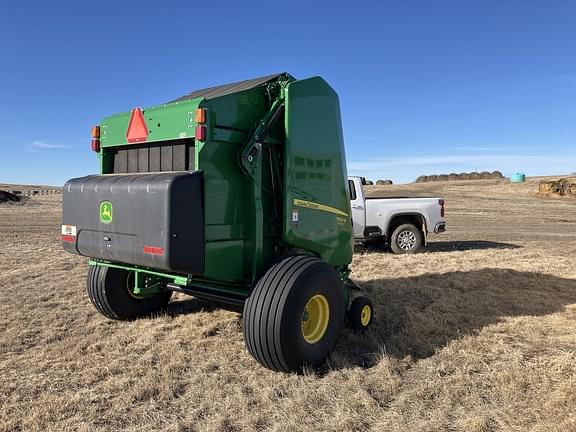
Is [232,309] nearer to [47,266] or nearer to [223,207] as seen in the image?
[223,207]

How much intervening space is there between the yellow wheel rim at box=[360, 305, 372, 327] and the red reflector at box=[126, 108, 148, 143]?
298cm

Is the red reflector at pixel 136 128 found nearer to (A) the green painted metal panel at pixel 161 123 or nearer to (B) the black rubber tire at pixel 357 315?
(A) the green painted metal panel at pixel 161 123

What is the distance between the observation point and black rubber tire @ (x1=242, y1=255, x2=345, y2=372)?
4141 mm

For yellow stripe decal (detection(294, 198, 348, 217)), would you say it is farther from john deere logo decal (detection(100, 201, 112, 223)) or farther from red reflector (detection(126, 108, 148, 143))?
john deere logo decal (detection(100, 201, 112, 223))

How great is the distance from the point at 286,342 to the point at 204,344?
52.6 inches

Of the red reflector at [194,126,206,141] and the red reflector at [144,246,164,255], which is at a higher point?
the red reflector at [194,126,206,141]

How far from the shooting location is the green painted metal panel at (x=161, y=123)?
14.2 ft

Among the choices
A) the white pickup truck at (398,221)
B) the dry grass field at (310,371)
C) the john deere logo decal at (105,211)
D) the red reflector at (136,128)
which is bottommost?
the dry grass field at (310,371)

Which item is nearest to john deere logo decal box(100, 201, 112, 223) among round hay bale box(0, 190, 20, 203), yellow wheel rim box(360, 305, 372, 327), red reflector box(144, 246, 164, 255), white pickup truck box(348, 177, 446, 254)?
red reflector box(144, 246, 164, 255)

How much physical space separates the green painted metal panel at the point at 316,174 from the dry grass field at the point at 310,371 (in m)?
1.17

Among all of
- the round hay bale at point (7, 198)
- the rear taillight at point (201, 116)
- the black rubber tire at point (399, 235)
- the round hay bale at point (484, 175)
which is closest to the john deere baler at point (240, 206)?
the rear taillight at point (201, 116)

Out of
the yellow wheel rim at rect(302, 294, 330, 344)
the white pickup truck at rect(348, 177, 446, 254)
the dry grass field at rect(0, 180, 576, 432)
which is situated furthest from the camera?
the white pickup truck at rect(348, 177, 446, 254)

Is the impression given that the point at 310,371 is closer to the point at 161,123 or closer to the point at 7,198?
the point at 161,123

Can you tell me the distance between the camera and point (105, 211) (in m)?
4.59
